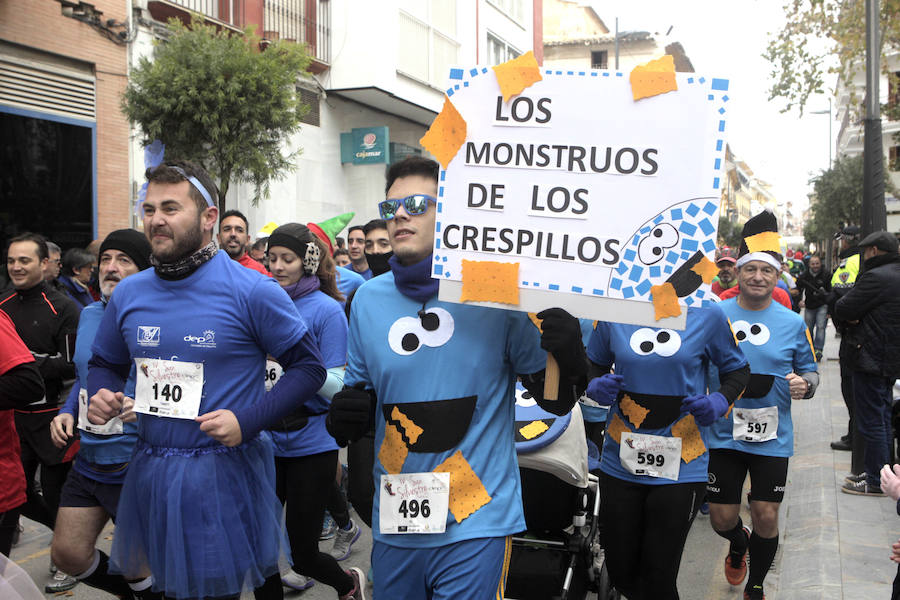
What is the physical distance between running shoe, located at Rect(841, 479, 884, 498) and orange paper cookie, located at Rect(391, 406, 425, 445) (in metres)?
6.06

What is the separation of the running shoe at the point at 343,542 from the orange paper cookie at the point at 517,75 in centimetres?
404

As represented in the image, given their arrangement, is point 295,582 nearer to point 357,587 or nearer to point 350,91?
point 357,587

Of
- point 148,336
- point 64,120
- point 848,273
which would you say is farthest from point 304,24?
point 148,336

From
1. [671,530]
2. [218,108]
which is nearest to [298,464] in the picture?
[671,530]

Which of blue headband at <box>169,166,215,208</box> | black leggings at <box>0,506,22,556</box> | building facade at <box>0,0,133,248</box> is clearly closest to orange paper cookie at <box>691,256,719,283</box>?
blue headband at <box>169,166,215,208</box>

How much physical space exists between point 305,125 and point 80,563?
16.2 meters

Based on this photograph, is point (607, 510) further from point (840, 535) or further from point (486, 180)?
point (840, 535)

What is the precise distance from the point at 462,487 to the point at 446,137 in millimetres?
1140

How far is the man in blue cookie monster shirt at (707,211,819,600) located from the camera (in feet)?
15.9

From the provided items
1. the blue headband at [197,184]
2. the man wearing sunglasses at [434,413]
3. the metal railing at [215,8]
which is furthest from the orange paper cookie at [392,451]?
the metal railing at [215,8]

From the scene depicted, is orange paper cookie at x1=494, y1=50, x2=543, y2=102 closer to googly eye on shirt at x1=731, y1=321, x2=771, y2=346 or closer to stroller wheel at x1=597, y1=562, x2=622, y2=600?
stroller wheel at x1=597, y1=562, x2=622, y2=600

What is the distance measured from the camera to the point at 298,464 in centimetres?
434

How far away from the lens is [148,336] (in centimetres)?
307

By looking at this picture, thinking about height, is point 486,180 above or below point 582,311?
above
